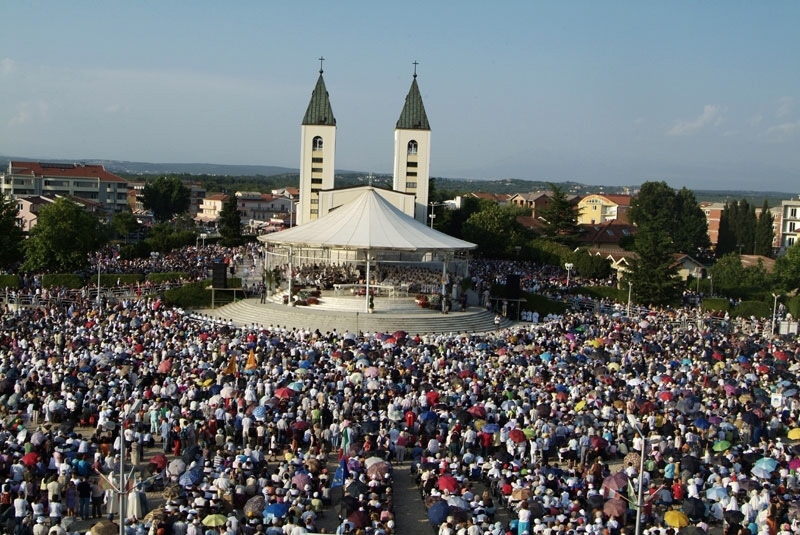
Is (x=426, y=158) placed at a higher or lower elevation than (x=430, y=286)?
higher

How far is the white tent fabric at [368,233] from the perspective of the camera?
28.8 metres

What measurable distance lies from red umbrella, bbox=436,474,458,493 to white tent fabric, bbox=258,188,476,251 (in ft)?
55.1

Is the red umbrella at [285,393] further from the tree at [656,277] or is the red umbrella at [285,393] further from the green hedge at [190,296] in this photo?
the tree at [656,277]

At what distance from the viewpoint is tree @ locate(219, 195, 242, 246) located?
169ft

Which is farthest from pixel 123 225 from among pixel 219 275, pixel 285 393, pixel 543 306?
pixel 285 393

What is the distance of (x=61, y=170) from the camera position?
7888cm

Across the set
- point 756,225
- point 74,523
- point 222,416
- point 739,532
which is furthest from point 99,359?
point 756,225

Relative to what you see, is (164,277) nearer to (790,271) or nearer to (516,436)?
(516,436)

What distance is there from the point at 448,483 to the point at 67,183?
242 feet

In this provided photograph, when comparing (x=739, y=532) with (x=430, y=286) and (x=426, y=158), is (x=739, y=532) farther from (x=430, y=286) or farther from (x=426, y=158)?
(x=426, y=158)

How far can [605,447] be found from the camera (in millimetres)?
14492

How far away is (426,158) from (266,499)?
40481mm

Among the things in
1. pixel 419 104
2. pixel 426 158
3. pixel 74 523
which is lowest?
pixel 74 523

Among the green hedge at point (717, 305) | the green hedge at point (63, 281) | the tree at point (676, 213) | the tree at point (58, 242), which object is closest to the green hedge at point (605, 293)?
the green hedge at point (717, 305)
